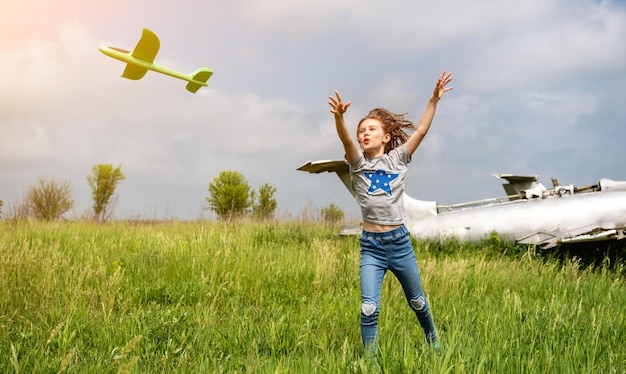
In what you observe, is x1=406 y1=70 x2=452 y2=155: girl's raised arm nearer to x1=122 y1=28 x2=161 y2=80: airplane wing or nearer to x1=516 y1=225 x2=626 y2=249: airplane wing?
x1=122 y1=28 x2=161 y2=80: airplane wing

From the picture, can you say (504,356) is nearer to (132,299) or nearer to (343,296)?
(343,296)

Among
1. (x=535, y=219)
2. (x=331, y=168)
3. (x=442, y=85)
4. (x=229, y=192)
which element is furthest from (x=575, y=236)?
(x=229, y=192)

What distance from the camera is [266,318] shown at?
4711 mm

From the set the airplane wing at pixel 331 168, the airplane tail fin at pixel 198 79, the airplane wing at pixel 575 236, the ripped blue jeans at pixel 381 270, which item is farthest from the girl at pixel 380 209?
the airplane wing at pixel 575 236

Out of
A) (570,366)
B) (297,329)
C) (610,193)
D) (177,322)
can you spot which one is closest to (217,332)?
(177,322)

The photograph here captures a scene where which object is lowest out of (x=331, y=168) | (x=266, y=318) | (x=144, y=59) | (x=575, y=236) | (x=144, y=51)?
(x=266, y=318)

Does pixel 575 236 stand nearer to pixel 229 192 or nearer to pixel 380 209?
pixel 380 209

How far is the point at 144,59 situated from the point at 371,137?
5.97m

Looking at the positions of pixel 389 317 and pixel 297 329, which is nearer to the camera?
pixel 297 329

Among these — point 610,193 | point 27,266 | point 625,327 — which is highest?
point 610,193

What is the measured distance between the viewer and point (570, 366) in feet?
11.0

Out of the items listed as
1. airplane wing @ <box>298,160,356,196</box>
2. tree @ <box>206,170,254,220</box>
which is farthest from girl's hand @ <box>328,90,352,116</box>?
tree @ <box>206,170,254,220</box>

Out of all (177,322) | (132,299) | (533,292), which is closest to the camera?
(177,322)

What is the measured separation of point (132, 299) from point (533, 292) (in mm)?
5249
